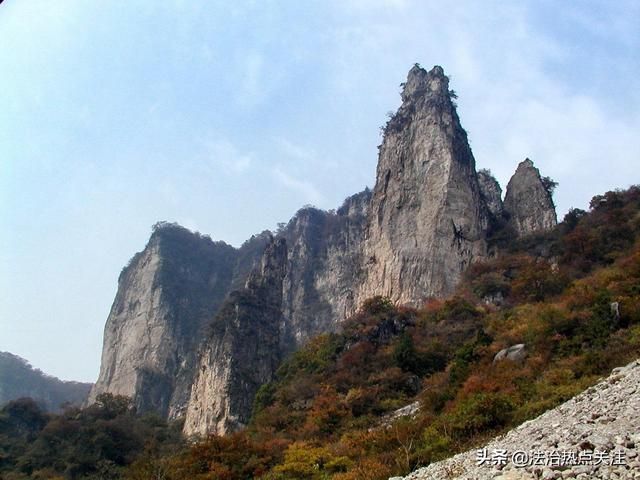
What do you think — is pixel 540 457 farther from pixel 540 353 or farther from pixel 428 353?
pixel 428 353

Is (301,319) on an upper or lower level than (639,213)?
upper

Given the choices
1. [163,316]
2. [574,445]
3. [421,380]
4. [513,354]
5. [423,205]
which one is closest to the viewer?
[574,445]

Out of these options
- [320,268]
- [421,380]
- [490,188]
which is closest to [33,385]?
[320,268]

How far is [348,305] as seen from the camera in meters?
48.8

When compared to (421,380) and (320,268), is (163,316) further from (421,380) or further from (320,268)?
(421,380)

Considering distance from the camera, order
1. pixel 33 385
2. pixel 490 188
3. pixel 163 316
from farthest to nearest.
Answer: pixel 33 385 < pixel 163 316 < pixel 490 188

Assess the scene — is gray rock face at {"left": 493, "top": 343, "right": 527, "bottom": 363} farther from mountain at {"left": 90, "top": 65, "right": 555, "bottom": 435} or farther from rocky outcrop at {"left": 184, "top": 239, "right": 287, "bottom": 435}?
rocky outcrop at {"left": 184, "top": 239, "right": 287, "bottom": 435}

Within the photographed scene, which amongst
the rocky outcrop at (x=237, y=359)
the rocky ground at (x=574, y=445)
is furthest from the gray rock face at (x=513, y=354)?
the rocky outcrop at (x=237, y=359)

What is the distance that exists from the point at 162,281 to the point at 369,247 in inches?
1200

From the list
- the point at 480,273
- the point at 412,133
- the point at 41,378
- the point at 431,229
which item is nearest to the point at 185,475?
the point at 480,273

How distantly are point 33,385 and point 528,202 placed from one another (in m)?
61.5

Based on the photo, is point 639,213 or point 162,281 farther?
point 162,281

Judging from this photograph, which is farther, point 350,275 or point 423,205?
point 350,275

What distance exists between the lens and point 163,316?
6838 centimetres
